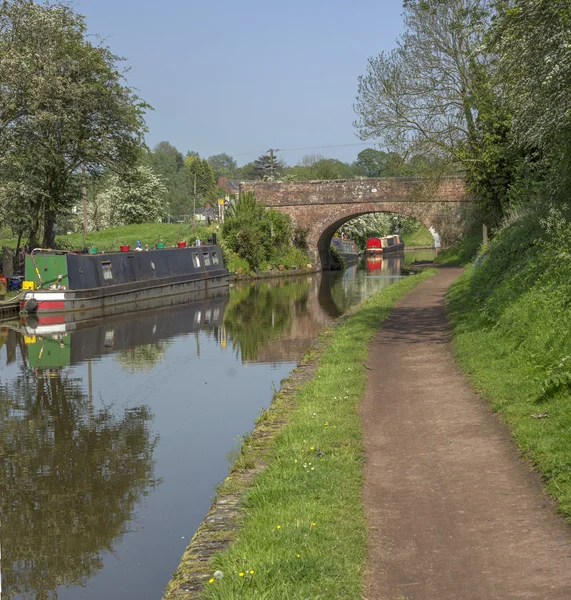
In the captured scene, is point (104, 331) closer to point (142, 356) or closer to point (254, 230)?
point (142, 356)

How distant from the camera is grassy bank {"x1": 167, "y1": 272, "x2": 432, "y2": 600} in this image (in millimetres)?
4258

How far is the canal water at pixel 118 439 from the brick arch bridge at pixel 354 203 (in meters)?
20.9

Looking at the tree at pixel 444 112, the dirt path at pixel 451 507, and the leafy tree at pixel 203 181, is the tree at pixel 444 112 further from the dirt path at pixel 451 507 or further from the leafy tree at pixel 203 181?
the leafy tree at pixel 203 181

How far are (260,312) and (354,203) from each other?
18.9 m

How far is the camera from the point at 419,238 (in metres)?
78.7

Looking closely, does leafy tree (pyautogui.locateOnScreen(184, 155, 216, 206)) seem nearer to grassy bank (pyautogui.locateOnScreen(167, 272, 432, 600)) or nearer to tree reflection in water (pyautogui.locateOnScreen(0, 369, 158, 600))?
tree reflection in water (pyautogui.locateOnScreen(0, 369, 158, 600))

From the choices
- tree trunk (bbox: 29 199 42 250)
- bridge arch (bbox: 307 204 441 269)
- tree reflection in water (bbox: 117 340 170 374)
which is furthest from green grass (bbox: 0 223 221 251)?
tree reflection in water (bbox: 117 340 170 374)

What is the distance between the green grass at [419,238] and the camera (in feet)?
254

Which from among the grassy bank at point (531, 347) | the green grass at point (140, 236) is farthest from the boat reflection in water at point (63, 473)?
the green grass at point (140, 236)

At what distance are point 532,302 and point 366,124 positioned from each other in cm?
2013

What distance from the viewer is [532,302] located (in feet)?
34.3

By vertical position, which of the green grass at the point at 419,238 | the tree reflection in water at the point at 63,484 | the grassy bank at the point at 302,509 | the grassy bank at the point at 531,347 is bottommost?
the tree reflection in water at the point at 63,484

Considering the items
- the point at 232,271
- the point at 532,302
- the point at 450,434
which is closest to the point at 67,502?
the point at 450,434

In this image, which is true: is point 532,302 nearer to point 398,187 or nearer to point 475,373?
point 475,373
